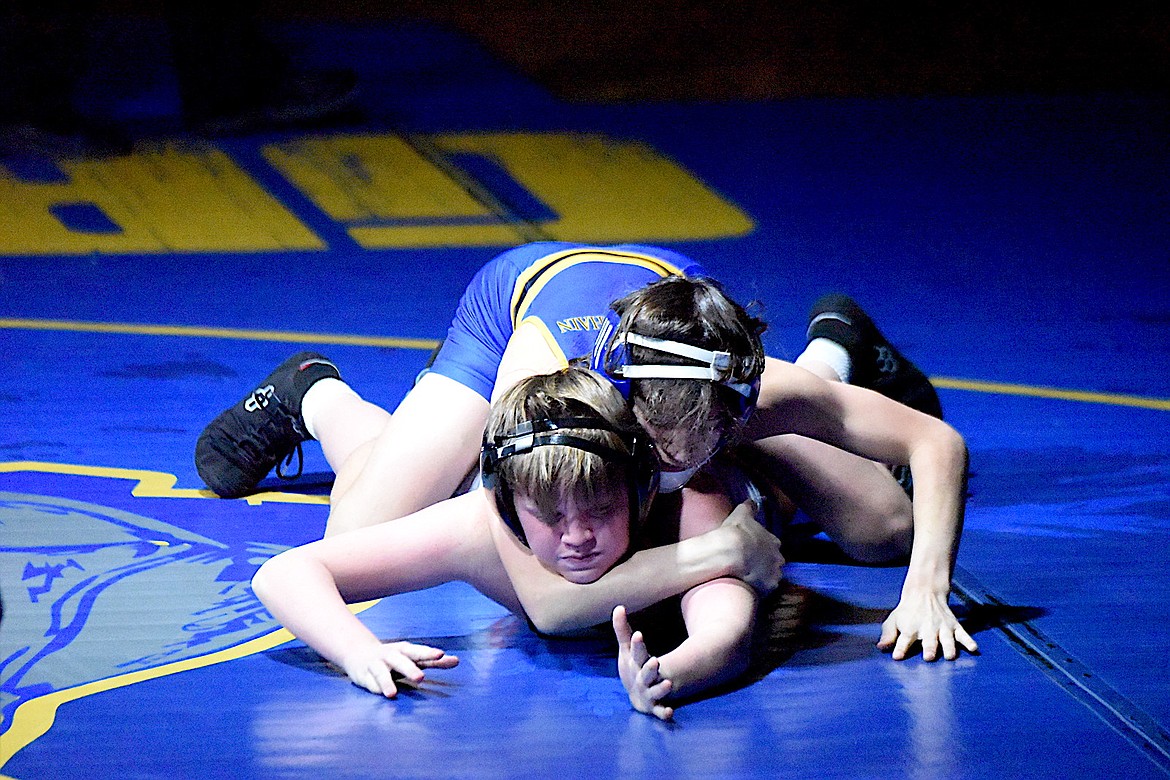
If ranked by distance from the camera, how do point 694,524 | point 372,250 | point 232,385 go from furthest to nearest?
point 372,250, point 232,385, point 694,524

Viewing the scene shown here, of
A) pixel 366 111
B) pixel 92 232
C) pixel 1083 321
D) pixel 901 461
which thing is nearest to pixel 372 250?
pixel 92 232

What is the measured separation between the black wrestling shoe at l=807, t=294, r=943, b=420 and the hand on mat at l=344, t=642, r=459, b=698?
1.43 metres

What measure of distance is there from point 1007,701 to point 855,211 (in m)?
4.83

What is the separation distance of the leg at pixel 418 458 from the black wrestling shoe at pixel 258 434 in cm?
41

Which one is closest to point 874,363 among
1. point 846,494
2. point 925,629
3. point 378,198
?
point 846,494

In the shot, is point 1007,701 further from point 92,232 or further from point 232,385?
point 92,232

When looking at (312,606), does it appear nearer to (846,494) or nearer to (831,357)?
(846,494)

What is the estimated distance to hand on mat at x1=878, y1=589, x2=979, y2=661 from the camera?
7.88ft

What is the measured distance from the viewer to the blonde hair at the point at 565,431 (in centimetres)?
216

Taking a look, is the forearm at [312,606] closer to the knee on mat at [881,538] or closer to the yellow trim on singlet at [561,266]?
the yellow trim on singlet at [561,266]

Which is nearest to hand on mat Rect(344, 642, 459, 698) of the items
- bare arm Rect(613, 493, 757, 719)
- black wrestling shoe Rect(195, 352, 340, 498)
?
bare arm Rect(613, 493, 757, 719)

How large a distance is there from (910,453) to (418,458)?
987mm

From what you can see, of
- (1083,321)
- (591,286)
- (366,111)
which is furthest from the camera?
(366,111)

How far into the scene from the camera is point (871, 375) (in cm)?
338
